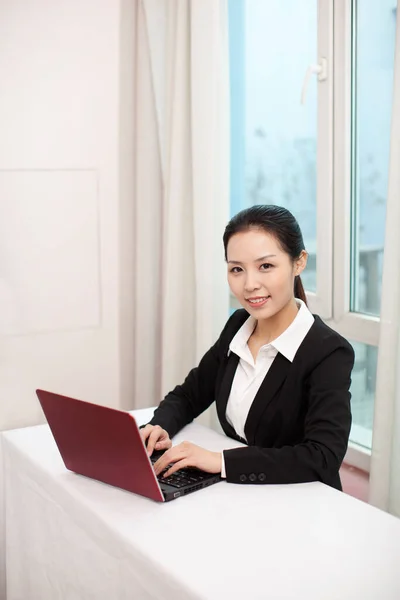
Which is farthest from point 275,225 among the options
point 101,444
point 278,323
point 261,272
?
point 101,444

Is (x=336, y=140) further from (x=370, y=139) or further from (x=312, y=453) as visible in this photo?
(x=312, y=453)

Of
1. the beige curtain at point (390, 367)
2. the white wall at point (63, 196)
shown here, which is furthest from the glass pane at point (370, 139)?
the white wall at point (63, 196)

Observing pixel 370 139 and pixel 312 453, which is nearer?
pixel 312 453

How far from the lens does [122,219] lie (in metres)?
2.72

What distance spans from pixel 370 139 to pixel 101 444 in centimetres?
119

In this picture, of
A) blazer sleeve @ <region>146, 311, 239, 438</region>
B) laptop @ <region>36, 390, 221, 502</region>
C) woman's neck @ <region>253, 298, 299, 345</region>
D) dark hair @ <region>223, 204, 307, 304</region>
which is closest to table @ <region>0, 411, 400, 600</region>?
laptop @ <region>36, 390, 221, 502</region>

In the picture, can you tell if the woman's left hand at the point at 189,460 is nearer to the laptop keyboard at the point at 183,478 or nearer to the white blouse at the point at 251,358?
the laptop keyboard at the point at 183,478

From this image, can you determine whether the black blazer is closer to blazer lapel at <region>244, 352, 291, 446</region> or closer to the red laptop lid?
blazer lapel at <region>244, 352, 291, 446</region>

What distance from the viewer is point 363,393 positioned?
2.24m

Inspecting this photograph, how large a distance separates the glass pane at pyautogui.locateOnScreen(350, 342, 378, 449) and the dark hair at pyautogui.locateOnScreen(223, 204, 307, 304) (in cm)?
69

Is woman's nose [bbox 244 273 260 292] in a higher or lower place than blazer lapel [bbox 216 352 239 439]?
higher

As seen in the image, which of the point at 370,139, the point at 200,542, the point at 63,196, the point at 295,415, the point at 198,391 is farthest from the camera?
the point at 63,196

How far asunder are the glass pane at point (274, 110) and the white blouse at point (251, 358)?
0.70 meters

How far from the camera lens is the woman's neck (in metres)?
1.63
